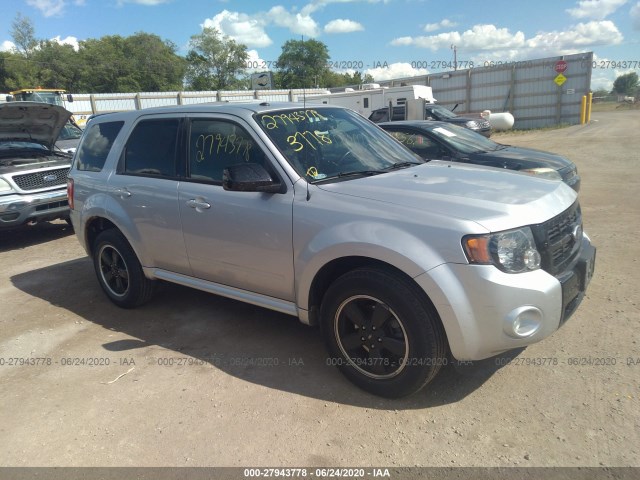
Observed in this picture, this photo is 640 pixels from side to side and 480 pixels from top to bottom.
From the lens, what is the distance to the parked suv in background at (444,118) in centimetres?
1572

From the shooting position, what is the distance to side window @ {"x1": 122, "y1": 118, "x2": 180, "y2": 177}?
4211mm

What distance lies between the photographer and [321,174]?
3.50 meters

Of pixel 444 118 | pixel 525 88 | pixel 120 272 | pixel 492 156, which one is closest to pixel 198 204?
pixel 120 272

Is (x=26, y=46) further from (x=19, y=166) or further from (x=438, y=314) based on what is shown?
(x=438, y=314)

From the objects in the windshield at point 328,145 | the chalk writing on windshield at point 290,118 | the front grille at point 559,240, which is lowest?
the front grille at point 559,240

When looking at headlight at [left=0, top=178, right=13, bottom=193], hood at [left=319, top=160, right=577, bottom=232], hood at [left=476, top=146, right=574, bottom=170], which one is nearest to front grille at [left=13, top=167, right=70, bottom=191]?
headlight at [left=0, top=178, right=13, bottom=193]

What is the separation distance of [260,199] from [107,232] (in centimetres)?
211

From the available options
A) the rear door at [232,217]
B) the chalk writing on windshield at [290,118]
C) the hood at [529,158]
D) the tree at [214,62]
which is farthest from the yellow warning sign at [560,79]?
the tree at [214,62]

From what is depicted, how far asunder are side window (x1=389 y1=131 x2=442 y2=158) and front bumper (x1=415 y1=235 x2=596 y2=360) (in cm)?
492

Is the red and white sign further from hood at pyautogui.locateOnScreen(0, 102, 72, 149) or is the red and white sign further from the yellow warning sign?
hood at pyautogui.locateOnScreen(0, 102, 72, 149)

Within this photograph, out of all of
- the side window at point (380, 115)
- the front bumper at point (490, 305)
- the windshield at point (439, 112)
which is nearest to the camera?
the front bumper at point (490, 305)

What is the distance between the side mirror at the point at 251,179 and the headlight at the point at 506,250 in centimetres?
139

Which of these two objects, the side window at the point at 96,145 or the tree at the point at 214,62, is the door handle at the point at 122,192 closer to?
the side window at the point at 96,145

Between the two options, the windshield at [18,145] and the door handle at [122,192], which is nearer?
the door handle at [122,192]
